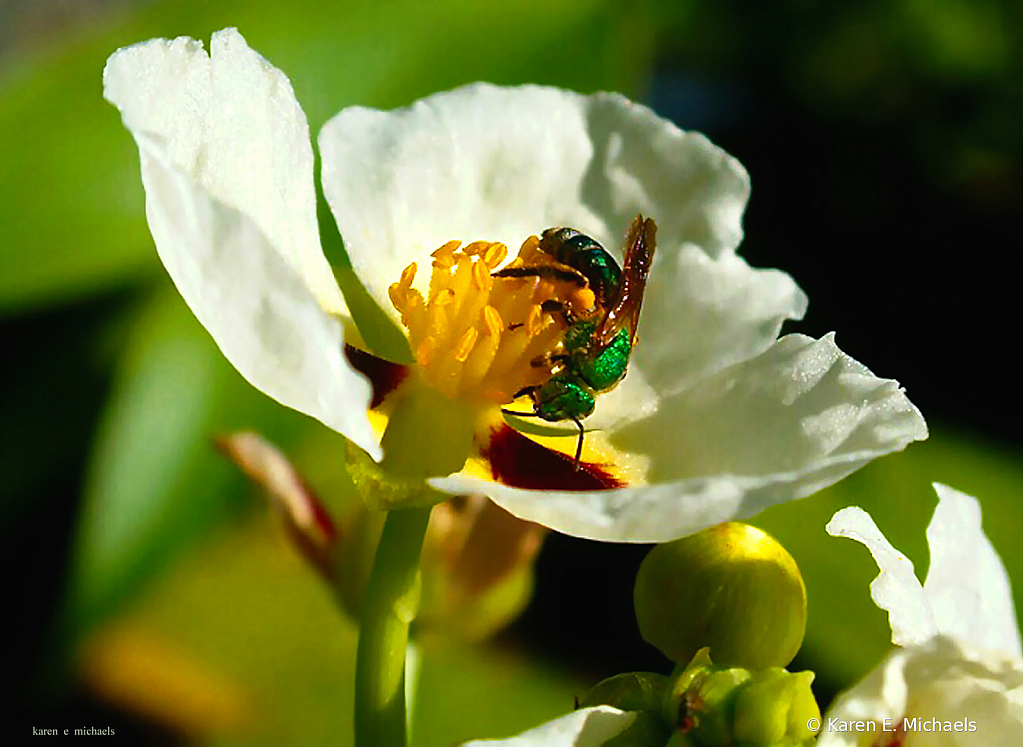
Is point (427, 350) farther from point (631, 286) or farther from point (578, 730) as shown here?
point (578, 730)

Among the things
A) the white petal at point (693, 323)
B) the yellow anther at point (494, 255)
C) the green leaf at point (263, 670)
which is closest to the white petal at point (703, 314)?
the white petal at point (693, 323)

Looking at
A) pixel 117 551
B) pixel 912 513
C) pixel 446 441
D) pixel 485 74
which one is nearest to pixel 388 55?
pixel 485 74

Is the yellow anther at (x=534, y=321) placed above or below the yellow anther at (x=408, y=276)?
below

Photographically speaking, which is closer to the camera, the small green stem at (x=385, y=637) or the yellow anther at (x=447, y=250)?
the small green stem at (x=385, y=637)

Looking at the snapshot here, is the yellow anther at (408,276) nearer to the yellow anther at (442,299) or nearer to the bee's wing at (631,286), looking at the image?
the yellow anther at (442,299)

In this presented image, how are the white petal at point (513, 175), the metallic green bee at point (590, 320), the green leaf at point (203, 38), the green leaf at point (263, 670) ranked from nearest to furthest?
1. the metallic green bee at point (590, 320)
2. the white petal at point (513, 175)
3. the green leaf at point (203, 38)
4. the green leaf at point (263, 670)

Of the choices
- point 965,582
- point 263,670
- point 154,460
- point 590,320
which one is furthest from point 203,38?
point 965,582
